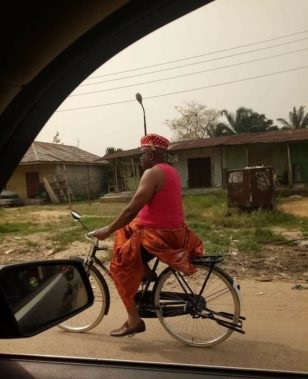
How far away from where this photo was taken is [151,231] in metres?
3.72

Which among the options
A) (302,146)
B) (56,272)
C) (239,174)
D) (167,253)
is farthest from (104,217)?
(56,272)

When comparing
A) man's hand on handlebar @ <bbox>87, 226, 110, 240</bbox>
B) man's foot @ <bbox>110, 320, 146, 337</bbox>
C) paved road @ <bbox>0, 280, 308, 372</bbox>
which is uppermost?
man's hand on handlebar @ <bbox>87, 226, 110, 240</bbox>

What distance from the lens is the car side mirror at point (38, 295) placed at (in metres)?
1.32

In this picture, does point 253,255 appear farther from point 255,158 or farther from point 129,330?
point 255,158

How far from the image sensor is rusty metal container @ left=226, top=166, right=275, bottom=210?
39.7 ft

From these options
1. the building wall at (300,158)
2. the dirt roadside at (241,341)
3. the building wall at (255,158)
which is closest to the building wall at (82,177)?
the building wall at (255,158)

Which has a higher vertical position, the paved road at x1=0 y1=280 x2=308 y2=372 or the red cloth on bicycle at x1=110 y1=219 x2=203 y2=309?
the red cloth on bicycle at x1=110 y1=219 x2=203 y2=309

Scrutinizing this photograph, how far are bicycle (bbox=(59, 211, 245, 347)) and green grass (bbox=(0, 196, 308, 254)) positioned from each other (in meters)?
3.76

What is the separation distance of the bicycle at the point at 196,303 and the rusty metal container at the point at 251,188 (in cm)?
842

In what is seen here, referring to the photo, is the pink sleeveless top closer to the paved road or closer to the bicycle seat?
the bicycle seat

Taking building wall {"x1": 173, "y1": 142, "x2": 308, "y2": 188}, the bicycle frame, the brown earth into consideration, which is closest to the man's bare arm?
the bicycle frame

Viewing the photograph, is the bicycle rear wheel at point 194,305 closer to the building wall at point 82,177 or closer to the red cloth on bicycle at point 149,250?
the red cloth on bicycle at point 149,250

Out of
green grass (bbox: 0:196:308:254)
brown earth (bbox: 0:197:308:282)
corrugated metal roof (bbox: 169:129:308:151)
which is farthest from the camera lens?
corrugated metal roof (bbox: 169:129:308:151)

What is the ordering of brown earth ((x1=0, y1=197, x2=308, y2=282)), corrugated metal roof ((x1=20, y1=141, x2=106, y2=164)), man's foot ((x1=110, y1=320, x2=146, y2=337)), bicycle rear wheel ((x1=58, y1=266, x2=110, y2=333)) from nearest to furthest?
corrugated metal roof ((x1=20, y1=141, x2=106, y2=164)) < man's foot ((x1=110, y1=320, x2=146, y2=337)) < bicycle rear wheel ((x1=58, y1=266, x2=110, y2=333)) < brown earth ((x1=0, y1=197, x2=308, y2=282))
